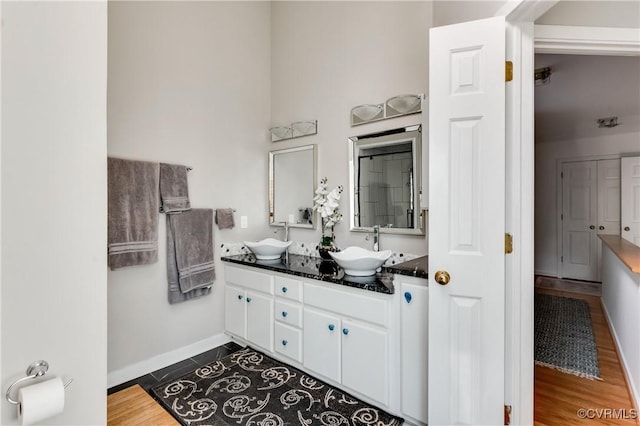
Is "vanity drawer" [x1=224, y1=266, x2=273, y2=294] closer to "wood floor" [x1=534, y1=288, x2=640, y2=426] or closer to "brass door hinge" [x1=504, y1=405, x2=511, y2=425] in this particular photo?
"brass door hinge" [x1=504, y1=405, x2=511, y2=425]

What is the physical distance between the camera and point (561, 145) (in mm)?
5582

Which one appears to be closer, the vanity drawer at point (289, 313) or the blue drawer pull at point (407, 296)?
the blue drawer pull at point (407, 296)

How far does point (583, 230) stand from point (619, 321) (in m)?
3.22

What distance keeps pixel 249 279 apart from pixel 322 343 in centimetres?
92

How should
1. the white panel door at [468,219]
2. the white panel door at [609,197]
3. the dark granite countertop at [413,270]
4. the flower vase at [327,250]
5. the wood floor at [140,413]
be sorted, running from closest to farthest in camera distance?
the wood floor at [140,413], the white panel door at [468,219], the dark granite countertop at [413,270], the flower vase at [327,250], the white panel door at [609,197]

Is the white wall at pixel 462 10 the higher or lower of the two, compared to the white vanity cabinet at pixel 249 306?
higher

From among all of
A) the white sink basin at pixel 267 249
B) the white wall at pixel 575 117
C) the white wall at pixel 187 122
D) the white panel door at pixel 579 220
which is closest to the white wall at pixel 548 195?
the white wall at pixel 575 117

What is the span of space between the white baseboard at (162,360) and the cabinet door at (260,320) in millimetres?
393

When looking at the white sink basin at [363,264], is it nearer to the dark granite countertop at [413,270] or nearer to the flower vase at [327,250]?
the dark granite countertop at [413,270]

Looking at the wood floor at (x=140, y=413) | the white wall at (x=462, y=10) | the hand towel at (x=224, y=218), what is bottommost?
the wood floor at (x=140, y=413)

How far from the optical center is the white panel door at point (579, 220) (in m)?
5.30

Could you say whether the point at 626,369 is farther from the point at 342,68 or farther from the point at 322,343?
the point at 342,68

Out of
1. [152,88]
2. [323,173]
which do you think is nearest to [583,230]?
[323,173]

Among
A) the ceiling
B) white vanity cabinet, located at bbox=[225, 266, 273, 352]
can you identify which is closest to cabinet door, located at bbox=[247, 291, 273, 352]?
white vanity cabinet, located at bbox=[225, 266, 273, 352]
